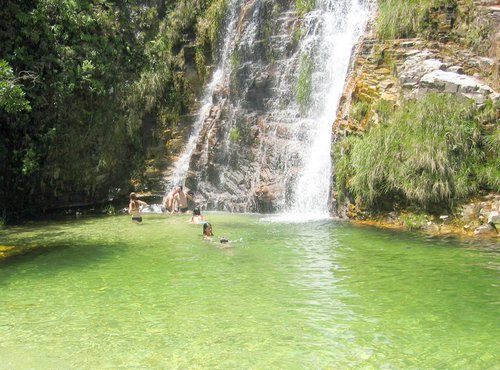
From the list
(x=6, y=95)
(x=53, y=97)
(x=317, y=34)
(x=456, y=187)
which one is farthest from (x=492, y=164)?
(x=53, y=97)

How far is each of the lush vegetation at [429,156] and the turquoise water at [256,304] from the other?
6.02 ft

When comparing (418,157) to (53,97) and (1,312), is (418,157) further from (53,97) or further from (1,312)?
(53,97)

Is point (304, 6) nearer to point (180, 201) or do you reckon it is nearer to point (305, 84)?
point (305, 84)

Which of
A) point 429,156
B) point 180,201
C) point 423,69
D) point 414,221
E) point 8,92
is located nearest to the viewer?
point 8,92

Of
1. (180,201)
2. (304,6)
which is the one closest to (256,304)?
(180,201)

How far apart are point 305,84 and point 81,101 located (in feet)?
29.2

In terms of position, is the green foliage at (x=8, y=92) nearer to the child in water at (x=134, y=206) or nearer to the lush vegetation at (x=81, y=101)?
the lush vegetation at (x=81, y=101)

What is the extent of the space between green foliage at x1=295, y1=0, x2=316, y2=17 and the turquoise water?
12399mm

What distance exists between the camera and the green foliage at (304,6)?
843 inches

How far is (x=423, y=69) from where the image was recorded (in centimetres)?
1523

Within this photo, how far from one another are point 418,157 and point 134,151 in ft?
46.1

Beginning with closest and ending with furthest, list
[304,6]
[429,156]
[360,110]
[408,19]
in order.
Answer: [429,156]
[360,110]
[408,19]
[304,6]

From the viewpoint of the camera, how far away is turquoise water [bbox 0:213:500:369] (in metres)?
5.66

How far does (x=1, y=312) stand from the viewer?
719 centimetres
